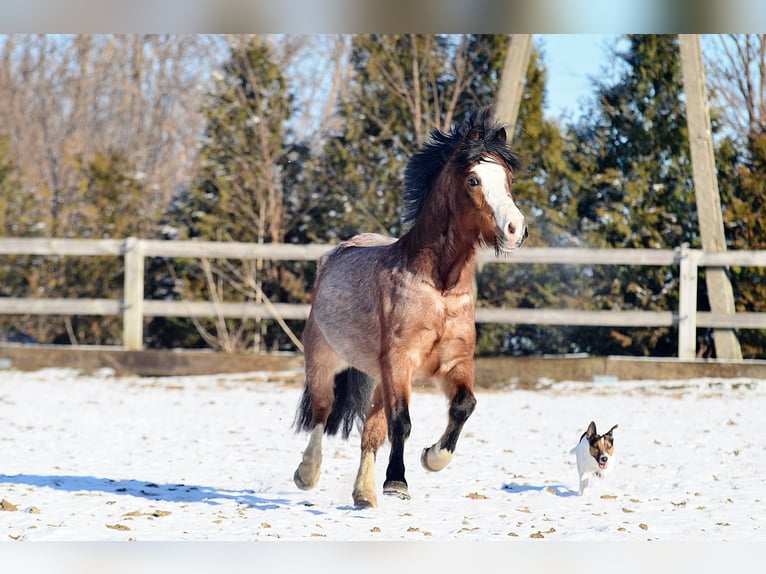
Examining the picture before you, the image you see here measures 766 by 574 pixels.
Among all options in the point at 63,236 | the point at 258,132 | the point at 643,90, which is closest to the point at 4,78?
the point at 63,236

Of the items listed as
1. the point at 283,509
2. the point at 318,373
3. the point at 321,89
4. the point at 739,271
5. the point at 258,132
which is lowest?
the point at 283,509

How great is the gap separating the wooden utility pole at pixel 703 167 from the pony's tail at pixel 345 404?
17.8ft

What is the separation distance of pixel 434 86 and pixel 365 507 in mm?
6902

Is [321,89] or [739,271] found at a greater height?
[321,89]

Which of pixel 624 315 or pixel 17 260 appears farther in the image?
pixel 17 260

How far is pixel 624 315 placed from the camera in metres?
10.2

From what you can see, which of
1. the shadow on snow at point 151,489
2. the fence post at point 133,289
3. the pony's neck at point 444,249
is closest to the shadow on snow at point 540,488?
the shadow on snow at point 151,489

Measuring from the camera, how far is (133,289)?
10867 mm

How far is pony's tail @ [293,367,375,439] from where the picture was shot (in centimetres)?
582

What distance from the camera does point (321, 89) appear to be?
45.0 feet

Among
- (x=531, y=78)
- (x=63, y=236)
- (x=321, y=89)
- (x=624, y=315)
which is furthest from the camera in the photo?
(x=321, y=89)

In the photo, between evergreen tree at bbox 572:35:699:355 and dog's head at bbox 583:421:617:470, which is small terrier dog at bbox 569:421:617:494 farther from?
evergreen tree at bbox 572:35:699:355

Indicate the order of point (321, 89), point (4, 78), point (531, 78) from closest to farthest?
point (531, 78)
point (321, 89)
point (4, 78)

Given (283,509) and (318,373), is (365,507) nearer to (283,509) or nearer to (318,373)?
(283,509)
